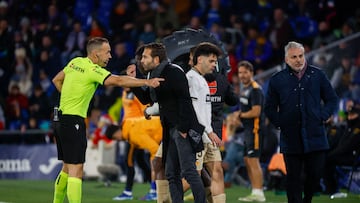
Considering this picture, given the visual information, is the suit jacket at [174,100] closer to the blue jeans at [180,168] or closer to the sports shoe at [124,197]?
the blue jeans at [180,168]

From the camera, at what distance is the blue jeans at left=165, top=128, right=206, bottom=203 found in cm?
1110

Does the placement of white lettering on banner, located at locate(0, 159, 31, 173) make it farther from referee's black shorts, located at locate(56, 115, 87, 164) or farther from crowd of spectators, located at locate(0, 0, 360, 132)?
referee's black shorts, located at locate(56, 115, 87, 164)

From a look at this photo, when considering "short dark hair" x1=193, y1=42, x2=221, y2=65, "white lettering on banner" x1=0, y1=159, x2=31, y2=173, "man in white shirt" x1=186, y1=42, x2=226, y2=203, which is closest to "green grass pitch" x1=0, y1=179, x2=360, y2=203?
"white lettering on banner" x1=0, y1=159, x2=31, y2=173

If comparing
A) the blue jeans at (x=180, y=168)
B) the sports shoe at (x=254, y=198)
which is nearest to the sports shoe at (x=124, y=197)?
the sports shoe at (x=254, y=198)

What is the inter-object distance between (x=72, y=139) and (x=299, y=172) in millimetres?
2802

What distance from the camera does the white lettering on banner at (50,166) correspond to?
2286 cm

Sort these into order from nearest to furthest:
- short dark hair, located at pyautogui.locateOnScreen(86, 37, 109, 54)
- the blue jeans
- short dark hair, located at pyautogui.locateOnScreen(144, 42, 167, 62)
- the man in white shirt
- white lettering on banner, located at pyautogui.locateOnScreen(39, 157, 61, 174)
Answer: the blue jeans, the man in white shirt, short dark hair, located at pyautogui.locateOnScreen(144, 42, 167, 62), short dark hair, located at pyautogui.locateOnScreen(86, 37, 109, 54), white lettering on banner, located at pyautogui.locateOnScreen(39, 157, 61, 174)

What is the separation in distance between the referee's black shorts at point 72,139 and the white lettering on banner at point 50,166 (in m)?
10.9

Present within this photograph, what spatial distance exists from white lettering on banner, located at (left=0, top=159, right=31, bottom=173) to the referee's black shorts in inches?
446

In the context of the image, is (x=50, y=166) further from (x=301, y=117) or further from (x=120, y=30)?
(x=301, y=117)

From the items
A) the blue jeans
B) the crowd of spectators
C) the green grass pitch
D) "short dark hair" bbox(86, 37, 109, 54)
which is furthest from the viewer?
the crowd of spectators

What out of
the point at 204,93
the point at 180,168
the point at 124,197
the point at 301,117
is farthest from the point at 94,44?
the point at 124,197

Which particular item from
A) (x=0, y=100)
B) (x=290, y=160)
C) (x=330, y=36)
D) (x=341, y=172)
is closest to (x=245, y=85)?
(x=341, y=172)

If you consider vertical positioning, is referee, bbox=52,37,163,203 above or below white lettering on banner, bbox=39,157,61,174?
above
